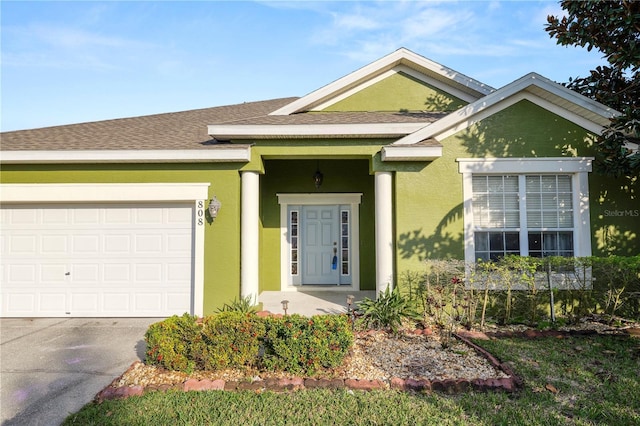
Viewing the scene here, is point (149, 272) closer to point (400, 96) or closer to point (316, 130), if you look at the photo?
point (316, 130)

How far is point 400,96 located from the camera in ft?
30.0

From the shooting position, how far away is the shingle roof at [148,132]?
7211 millimetres

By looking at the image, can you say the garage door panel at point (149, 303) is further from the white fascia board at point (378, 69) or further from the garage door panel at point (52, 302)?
the white fascia board at point (378, 69)

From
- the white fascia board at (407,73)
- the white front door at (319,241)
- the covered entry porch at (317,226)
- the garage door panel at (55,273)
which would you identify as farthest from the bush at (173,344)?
the white fascia board at (407,73)

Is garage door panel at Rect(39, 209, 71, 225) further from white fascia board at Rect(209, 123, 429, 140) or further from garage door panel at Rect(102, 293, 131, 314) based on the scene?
white fascia board at Rect(209, 123, 429, 140)

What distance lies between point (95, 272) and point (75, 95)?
5242mm

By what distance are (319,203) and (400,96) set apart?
3572 millimetres

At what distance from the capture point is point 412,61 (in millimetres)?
8820

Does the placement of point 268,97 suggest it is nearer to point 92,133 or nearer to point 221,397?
point 92,133

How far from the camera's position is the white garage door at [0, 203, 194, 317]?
282 inches

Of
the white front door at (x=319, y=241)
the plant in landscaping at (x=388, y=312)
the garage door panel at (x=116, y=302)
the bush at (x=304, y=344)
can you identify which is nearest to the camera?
the bush at (x=304, y=344)

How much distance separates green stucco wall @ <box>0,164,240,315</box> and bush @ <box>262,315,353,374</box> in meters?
2.83

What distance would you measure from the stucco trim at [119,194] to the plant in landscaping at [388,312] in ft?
11.3

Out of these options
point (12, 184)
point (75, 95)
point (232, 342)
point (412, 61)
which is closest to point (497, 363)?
point (232, 342)
